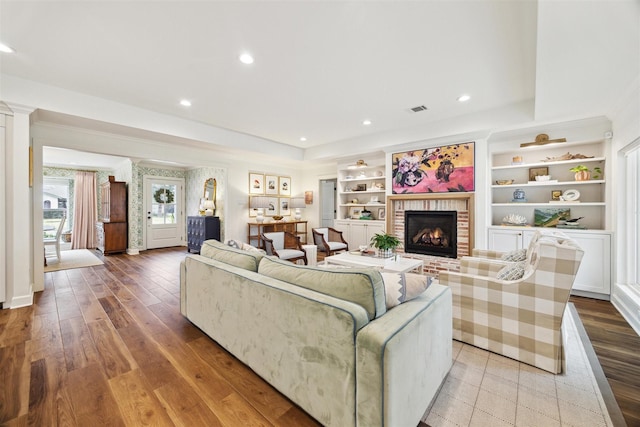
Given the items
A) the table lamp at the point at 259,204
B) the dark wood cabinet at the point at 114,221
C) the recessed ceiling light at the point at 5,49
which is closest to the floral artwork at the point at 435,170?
the table lamp at the point at 259,204

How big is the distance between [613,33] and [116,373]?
4238 millimetres

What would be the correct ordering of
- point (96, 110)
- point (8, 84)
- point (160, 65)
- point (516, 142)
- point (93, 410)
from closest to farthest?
1. point (93, 410)
2. point (160, 65)
3. point (8, 84)
4. point (96, 110)
5. point (516, 142)

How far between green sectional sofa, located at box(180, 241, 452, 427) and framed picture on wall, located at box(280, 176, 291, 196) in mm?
5529

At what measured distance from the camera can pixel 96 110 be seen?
3.53 metres

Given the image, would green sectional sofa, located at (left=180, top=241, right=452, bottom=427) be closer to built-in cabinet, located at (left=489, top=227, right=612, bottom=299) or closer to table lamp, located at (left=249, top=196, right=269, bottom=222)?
built-in cabinet, located at (left=489, top=227, right=612, bottom=299)

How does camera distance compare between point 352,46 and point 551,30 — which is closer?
point 551,30

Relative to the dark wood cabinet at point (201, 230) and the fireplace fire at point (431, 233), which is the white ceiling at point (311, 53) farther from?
the dark wood cabinet at point (201, 230)

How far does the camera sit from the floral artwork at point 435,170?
4.40 meters

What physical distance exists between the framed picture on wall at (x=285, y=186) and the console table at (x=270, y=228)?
3.06 feet

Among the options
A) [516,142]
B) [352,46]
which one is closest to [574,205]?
[516,142]

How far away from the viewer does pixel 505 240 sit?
13.5ft

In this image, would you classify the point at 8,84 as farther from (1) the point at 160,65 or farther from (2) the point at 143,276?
(2) the point at 143,276

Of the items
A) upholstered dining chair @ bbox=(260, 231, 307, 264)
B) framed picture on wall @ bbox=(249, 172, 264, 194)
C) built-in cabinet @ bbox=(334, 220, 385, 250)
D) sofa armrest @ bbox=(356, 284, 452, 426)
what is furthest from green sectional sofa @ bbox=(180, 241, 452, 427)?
framed picture on wall @ bbox=(249, 172, 264, 194)

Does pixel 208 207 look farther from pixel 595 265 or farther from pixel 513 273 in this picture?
pixel 595 265
